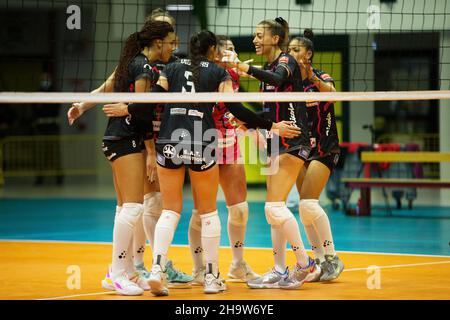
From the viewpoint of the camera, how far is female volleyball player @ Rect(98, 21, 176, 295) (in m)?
7.25

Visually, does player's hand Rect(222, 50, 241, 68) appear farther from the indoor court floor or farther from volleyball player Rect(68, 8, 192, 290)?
the indoor court floor

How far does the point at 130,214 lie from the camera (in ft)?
23.7

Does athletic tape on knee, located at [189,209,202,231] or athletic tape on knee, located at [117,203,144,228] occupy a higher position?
athletic tape on knee, located at [117,203,144,228]

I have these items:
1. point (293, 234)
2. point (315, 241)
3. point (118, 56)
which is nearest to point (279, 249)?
point (293, 234)

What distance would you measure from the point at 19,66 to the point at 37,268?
62.2 ft

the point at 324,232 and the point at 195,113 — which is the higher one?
the point at 195,113

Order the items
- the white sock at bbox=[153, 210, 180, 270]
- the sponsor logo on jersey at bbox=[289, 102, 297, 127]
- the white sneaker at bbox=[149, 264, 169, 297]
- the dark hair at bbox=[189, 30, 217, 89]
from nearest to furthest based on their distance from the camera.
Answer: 1. the white sneaker at bbox=[149, 264, 169, 297]
2. the white sock at bbox=[153, 210, 180, 270]
3. the dark hair at bbox=[189, 30, 217, 89]
4. the sponsor logo on jersey at bbox=[289, 102, 297, 127]

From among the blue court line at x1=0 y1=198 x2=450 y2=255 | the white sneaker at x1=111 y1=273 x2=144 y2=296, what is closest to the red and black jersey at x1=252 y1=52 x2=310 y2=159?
the white sneaker at x1=111 y1=273 x2=144 y2=296

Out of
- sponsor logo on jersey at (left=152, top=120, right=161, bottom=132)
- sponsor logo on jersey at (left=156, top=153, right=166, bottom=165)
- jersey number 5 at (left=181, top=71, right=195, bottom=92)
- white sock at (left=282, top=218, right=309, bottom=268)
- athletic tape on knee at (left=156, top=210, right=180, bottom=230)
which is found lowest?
white sock at (left=282, top=218, right=309, bottom=268)

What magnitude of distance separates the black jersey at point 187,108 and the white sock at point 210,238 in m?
0.64

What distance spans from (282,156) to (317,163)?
28.9 inches

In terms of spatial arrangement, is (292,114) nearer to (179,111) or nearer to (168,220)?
(179,111)
